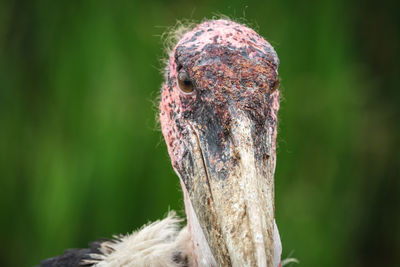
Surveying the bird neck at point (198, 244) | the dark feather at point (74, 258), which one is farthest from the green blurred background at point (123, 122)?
the bird neck at point (198, 244)

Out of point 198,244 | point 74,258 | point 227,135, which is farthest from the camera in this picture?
point 74,258

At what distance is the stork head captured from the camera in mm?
1674

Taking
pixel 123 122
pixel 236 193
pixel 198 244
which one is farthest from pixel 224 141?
pixel 123 122

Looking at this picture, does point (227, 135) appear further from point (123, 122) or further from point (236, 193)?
point (123, 122)

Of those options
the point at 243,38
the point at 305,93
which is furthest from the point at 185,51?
the point at 305,93

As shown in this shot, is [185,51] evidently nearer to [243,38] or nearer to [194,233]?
[243,38]

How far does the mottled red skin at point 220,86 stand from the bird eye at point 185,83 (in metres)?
0.02

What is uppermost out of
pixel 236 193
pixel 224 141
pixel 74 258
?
pixel 224 141

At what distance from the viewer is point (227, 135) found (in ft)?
5.92

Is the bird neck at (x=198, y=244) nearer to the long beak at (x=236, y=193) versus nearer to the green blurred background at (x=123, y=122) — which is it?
the long beak at (x=236, y=193)

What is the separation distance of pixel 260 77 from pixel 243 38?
24 cm

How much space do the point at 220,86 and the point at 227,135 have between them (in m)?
0.19

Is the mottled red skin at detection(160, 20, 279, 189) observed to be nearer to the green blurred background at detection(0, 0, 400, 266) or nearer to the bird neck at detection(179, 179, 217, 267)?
the bird neck at detection(179, 179, 217, 267)

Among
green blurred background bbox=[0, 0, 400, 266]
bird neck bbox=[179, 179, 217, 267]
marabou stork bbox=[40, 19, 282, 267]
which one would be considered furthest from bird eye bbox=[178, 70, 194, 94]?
green blurred background bbox=[0, 0, 400, 266]
